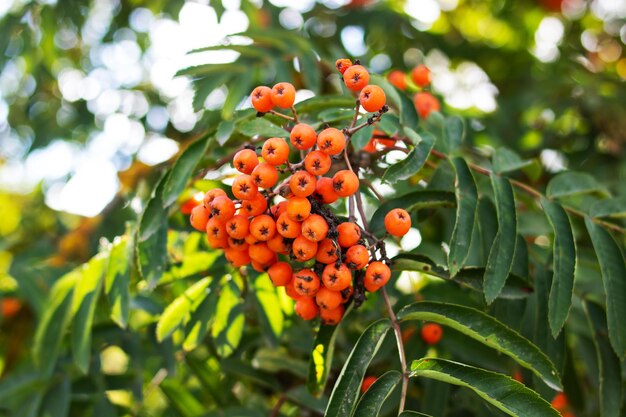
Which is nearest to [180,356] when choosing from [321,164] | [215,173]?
[215,173]

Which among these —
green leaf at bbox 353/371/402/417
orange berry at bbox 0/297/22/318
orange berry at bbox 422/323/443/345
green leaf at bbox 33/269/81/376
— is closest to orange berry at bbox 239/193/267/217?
green leaf at bbox 353/371/402/417

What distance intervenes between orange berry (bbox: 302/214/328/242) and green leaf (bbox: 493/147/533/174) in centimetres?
76

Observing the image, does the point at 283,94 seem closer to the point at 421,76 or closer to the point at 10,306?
the point at 421,76

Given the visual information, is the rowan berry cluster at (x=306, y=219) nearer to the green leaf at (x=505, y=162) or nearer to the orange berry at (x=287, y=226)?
the orange berry at (x=287, y=226)

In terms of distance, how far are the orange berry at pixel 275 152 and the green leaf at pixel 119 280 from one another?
0.74 meters

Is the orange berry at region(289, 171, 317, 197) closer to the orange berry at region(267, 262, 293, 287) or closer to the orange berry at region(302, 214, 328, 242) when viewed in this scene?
the orange berry at region(302, 214, 328, 242)

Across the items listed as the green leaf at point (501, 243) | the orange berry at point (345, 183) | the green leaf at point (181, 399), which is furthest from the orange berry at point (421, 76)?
the green leaf at point (181, 399)

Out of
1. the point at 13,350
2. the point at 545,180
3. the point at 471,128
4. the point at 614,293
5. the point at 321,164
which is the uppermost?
the point at 321,164

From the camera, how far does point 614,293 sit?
5.80ft

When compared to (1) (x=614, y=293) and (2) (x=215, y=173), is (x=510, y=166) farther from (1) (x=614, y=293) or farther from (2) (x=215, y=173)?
(2) (x=215, y=173)

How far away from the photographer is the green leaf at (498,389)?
4.55 ft

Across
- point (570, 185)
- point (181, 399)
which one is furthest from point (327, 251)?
point (181, 399)

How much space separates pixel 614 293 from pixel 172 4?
102 inches

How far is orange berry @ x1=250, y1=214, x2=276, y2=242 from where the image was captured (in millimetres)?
1520
